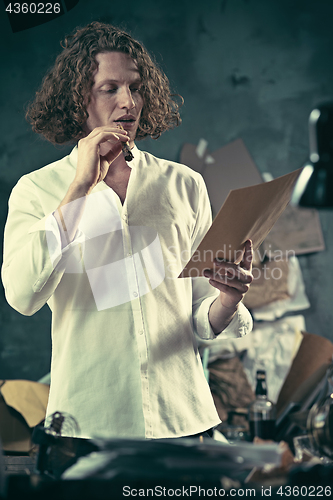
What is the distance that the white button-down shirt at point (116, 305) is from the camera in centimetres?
90

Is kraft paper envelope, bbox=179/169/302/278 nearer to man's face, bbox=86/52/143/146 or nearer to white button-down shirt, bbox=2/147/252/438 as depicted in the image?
white button-down shirt, bbox=2/147/252/438

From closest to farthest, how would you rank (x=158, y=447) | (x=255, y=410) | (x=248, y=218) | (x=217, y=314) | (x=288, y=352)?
(x=158, y=447) → (x=248, y=218) → (x=255, y=410) → (x=217, y=314) → (x=288, y=352)

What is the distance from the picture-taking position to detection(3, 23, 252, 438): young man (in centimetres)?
89

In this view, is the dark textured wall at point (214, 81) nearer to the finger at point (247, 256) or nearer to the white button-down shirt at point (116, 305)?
the white button-down shirt at point (116, 305)

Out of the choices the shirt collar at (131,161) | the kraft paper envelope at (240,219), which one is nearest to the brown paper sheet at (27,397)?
the shirt collar at (131,161)

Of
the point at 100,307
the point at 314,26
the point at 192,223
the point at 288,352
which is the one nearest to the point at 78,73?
the point at 192,223

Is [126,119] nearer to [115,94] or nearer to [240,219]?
[115,94]

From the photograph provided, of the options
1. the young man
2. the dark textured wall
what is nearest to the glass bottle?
the young man

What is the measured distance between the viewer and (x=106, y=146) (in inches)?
39.8

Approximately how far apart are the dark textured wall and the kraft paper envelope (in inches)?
38.6

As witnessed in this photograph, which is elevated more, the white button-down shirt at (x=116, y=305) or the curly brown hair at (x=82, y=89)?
the curly brown hair at (x=82, y=89)

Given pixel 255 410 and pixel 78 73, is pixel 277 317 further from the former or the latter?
pixel 78 73

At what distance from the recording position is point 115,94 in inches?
43.7

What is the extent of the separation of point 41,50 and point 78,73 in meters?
0.56
